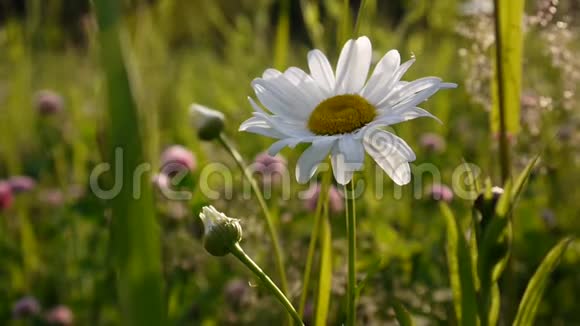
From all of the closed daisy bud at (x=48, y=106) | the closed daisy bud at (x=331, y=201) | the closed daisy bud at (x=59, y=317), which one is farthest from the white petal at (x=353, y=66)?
the closed daisy bud at (x=48, y=106)

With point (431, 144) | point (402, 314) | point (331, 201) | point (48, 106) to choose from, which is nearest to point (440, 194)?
point (331, 201)

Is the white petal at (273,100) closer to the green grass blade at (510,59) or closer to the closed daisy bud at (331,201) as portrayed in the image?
the green grass blade at (510,59)

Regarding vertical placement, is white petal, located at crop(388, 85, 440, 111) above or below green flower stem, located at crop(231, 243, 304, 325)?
above

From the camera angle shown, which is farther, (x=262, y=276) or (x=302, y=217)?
(x=302, y=217)

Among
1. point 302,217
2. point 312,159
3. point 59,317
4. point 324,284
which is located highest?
point 312,159

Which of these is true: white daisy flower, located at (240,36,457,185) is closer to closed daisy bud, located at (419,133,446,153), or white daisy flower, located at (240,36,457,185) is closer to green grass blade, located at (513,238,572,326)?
green grass blade, located at (513,238,572,326)

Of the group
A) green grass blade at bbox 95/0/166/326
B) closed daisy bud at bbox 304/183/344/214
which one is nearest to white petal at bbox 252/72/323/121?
green grass blade at bbox 95/0/166/326

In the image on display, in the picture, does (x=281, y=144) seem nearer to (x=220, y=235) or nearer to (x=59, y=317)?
(x=220, y=235)
